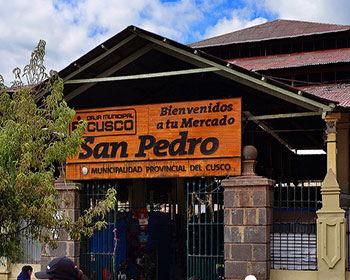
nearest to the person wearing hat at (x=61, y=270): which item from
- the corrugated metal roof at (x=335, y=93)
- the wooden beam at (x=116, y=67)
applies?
the wooden beam at (x=116, y=67)

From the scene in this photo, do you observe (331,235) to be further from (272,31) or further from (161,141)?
(272,31)

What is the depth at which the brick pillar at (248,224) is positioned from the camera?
477 inches

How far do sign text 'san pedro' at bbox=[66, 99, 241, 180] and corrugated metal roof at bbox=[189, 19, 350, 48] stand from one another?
10238mm

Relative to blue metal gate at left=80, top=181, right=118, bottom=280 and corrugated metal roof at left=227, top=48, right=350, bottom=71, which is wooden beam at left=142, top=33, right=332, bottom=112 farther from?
corrugated metal roof at left=227, top=48, right=350, bottom=71

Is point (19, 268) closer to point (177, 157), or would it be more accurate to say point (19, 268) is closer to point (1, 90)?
point (177, 157)

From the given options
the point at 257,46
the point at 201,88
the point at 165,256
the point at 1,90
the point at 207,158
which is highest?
the point at 257,46

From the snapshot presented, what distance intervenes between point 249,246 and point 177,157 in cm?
270

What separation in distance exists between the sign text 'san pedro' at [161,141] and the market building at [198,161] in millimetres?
25

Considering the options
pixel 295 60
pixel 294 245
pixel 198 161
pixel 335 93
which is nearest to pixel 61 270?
pixel 294 245

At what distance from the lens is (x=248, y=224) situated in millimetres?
12273

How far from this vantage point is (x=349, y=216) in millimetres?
11906

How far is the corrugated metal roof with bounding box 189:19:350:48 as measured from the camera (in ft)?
73.3

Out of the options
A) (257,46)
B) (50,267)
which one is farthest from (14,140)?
(257,46)

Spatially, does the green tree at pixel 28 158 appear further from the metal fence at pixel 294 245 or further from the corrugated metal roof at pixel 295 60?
the corrugated metal roof at pixel 295 60
